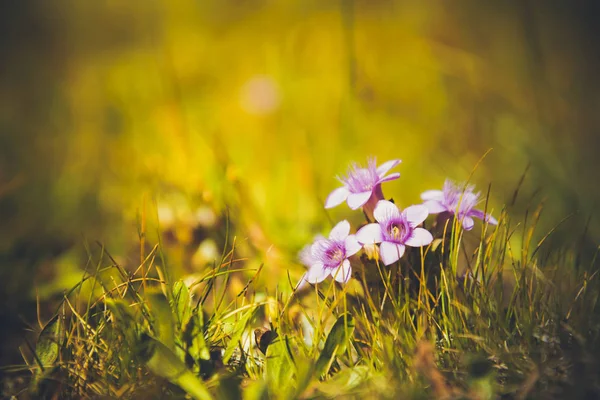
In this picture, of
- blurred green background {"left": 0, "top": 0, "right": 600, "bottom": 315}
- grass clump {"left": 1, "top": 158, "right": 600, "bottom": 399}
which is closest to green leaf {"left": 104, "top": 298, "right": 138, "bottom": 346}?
grass clump {"left": 1, "top": 158, "right": 600, "bottom": 399}

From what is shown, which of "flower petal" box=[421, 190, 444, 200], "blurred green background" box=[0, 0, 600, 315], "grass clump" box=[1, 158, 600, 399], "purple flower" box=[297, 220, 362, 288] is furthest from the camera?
"blurred green background" box=[0, 0, 600, 315]

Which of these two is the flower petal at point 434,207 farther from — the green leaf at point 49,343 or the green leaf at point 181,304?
the green leaf at point 49,343

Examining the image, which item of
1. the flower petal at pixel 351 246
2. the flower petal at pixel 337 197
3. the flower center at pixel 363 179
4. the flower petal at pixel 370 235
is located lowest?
the flower petal at pixel 351 246

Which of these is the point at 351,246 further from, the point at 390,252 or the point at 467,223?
the point at 467,223

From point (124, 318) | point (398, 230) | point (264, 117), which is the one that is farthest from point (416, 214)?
point (264, 117)

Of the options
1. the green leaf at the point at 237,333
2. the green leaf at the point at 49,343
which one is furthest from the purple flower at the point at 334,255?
the green leaf at the point at 49,343

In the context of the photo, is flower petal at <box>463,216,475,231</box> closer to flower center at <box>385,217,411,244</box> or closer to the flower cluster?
the flower cluster
